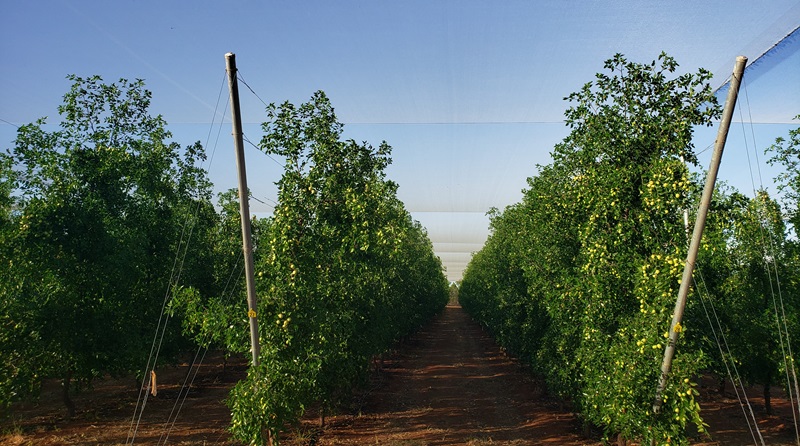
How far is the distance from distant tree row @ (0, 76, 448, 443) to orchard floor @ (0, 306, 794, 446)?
1.43 m

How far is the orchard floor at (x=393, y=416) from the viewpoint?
15.7m

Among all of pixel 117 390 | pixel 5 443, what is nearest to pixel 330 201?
pixel 5 443

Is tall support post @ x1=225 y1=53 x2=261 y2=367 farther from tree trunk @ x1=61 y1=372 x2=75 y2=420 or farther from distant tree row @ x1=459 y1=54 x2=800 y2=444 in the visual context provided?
tree trunk @ x1=61 y1=372 x2=75 y2=420

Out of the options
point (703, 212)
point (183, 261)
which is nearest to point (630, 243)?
point (703, 212)

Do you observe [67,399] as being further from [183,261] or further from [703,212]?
[703,212]

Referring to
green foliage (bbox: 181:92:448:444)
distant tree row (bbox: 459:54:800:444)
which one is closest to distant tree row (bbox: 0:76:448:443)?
green foliage (bbox: 181:92:448:444)

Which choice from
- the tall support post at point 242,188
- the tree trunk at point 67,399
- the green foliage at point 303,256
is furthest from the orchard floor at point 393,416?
the tall support post at point 242,188

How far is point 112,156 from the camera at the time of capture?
56.9ft

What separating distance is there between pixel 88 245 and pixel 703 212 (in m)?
16.4

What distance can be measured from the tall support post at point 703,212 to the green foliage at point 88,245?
11137mm

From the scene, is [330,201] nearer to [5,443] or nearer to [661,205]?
[661,205]

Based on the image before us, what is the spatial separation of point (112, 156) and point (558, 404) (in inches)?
743

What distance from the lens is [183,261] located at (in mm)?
12562

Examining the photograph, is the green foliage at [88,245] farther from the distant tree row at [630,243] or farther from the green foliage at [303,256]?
the distant tree row at [630,243]
